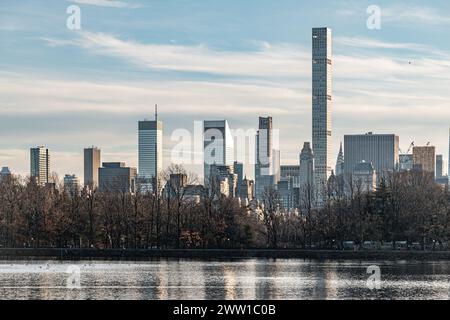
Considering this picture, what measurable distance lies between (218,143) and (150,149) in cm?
1669

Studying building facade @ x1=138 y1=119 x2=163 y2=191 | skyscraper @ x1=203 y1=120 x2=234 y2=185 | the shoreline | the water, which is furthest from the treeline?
skyscraper @ x1=203 y1=120 x2=234 y2=185

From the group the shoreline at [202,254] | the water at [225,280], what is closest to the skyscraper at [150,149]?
the shoreline at [202,254]

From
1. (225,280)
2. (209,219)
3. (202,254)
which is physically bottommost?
(202,254)

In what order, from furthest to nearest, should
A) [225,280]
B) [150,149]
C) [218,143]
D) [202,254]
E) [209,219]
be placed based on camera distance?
[218,143]
[150,149]
[209,219]
[202,254]
[225,280]

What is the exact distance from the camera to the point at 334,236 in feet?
316

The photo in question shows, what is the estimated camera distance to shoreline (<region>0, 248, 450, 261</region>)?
90125 millimetres

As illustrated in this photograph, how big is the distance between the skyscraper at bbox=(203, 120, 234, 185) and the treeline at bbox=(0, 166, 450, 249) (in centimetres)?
2321

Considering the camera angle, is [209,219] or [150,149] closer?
[209,219]

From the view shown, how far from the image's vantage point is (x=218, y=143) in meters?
158

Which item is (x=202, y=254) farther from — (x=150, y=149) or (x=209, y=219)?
(x=150, y=149)

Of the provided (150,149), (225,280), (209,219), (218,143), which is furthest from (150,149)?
(225,280)

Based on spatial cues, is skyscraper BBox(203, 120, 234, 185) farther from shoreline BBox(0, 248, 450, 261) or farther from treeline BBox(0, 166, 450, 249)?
shoreline BBox(0, 248, 450, 261)

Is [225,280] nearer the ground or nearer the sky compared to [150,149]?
nearer the ground
